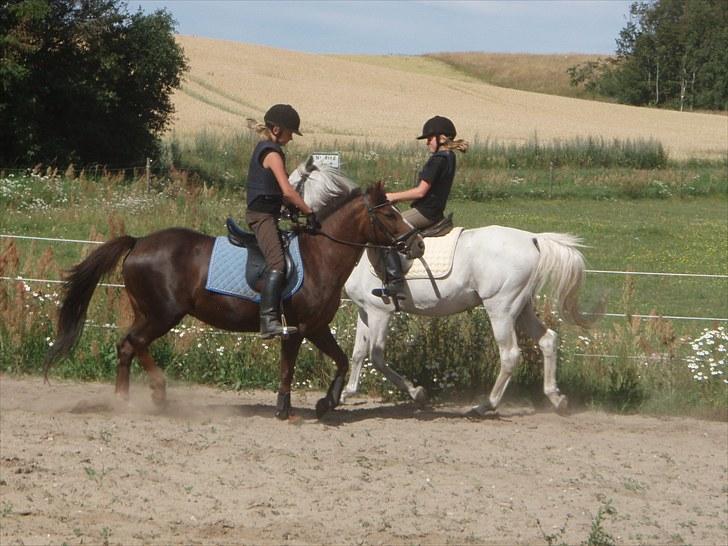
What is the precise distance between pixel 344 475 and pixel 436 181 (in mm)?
3010

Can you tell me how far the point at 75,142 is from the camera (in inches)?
1240

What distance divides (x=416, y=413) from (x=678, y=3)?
77.0 metres

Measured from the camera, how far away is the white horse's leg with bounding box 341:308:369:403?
1030 centimetres

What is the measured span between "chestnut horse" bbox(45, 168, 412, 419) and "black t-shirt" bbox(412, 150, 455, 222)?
1.69ft

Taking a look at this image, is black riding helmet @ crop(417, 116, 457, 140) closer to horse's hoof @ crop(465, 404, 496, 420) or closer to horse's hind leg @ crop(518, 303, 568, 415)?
horse's hind leg @ crop(518, 303, 568, 415)

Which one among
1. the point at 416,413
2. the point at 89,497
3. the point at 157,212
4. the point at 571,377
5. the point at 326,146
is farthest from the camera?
the point at 326,146

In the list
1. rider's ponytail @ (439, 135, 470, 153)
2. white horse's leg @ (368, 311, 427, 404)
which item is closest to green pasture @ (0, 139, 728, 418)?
white horse's leg @ (368, 311, 427, 404)

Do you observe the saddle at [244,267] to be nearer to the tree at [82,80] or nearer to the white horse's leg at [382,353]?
the white horse's leg at [382,353]

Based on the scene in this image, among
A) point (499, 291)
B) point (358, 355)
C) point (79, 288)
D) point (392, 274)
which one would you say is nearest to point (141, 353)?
point (79, 288)

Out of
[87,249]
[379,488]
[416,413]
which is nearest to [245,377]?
[416,413]

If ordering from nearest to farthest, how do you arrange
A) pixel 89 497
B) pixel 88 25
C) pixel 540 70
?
pixel 89 497 → pixel 88 25 → pixel 540 70

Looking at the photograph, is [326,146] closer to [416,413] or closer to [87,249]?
[87,249]

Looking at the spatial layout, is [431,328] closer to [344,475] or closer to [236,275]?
[236,275]

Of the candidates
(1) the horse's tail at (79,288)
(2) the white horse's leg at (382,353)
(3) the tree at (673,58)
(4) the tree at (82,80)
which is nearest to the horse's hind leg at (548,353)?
(2) the white horse's leg at (382,353)
